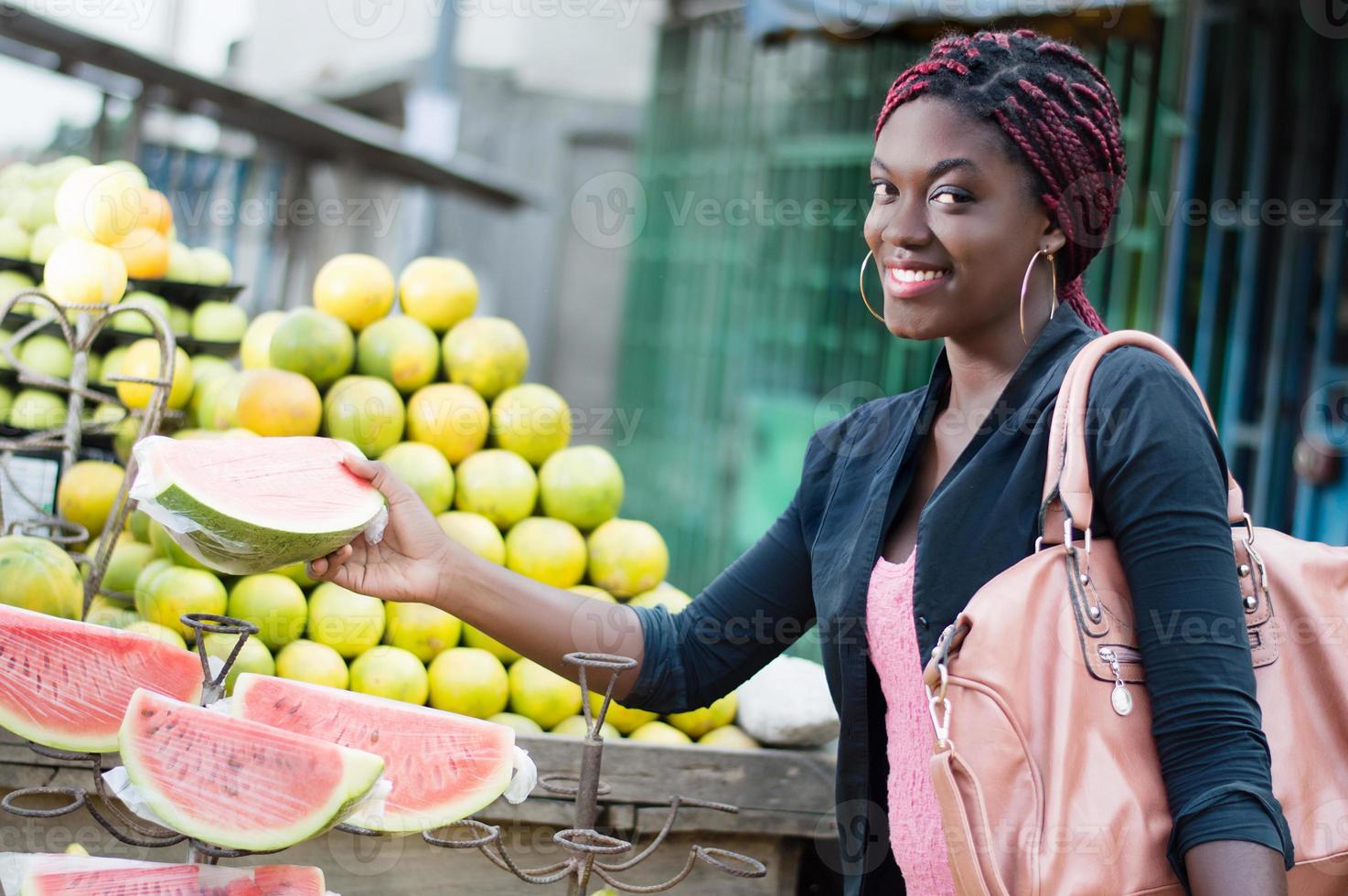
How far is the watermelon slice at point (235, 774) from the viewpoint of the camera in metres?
1.47

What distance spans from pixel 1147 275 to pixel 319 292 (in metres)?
3.28

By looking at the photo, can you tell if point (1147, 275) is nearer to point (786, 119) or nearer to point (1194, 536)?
point (786, 119)

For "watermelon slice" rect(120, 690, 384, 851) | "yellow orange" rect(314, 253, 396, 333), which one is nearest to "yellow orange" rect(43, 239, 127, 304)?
"yellow orange" rect(314, 253, 396, 333)

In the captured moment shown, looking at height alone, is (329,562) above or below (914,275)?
below

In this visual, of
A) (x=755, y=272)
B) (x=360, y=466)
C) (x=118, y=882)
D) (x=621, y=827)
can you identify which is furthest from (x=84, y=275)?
(x=755, y=272)

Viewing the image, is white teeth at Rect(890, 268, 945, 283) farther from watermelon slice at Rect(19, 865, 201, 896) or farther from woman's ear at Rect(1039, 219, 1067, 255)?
watermelon slice at Rect(19, 865, 201, 896)

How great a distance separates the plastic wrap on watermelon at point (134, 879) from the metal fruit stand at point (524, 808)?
555 mm

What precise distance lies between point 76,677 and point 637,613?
94cm

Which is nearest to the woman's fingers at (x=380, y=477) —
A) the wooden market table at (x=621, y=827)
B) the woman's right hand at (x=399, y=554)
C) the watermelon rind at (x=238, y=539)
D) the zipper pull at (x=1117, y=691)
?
the woman's right hand at (x=399, y=554)

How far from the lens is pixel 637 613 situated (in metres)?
2.33

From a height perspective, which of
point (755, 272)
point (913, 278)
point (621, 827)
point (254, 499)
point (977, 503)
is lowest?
point (621, 827)

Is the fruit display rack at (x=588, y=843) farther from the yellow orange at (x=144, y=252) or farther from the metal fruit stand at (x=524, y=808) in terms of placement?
the yellow orange at (x=144, y=252)

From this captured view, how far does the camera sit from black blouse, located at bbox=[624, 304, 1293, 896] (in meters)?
1.48

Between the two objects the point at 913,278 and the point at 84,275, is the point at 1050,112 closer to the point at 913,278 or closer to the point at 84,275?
the point at 913,278
